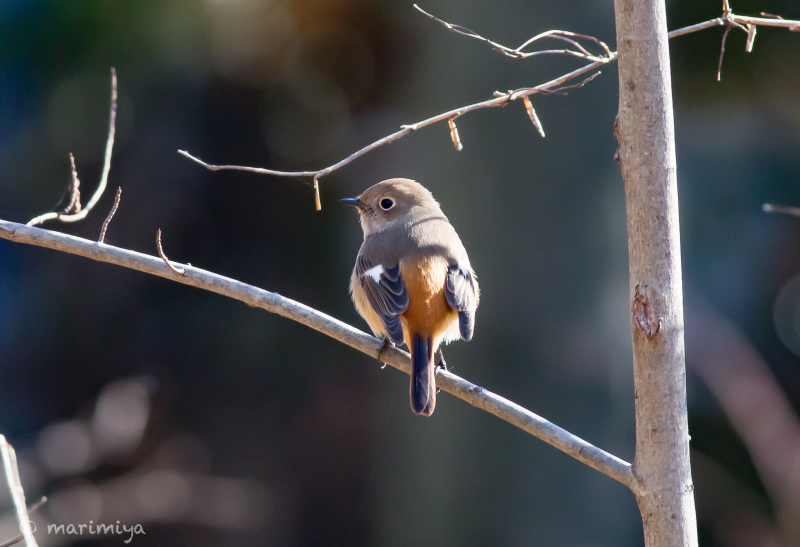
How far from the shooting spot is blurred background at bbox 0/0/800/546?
15.4ft

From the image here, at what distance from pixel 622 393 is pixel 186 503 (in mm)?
3224

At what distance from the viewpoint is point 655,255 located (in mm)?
1634

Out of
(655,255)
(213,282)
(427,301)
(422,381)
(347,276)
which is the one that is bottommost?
(347,276)

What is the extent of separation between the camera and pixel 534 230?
15.6 feet

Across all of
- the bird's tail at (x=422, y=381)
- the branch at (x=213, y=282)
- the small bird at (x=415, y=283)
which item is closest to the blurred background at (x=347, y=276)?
the small bird at (x=415, y=283)

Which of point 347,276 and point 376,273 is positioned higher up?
point 376,273

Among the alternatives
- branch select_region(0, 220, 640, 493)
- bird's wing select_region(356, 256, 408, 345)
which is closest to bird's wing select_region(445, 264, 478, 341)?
bird's wing select_region(356, 256, 408, 345)

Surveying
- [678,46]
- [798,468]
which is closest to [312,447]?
[798,468]

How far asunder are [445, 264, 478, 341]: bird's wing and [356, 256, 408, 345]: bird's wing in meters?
0.20

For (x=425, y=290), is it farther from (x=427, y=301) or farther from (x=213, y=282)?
(x=213, y=282)

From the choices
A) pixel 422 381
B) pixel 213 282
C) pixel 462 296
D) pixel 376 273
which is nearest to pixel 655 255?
pixel 422 381

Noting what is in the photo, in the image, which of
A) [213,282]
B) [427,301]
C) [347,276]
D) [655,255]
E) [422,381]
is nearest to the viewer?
Result: [655,255]

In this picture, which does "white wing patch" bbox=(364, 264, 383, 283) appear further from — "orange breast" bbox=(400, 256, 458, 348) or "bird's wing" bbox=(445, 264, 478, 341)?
"bird's wing" bbox=(445, 264, 478, 341)

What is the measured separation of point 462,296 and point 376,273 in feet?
1.30
